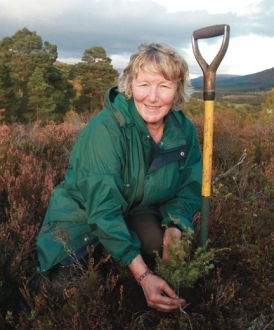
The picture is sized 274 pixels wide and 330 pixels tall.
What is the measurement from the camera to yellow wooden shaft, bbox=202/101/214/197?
8.14 feet

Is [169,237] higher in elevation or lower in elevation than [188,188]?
lower

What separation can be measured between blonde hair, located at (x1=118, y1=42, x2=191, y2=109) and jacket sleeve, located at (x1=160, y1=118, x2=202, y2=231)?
0.42 m

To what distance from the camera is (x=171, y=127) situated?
2699mm

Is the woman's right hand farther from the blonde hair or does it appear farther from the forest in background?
the blonde hair

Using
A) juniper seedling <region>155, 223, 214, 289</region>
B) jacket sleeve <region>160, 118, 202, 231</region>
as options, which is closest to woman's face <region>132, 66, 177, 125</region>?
jacket sleeve <region>160, 118, 202, 231</region>

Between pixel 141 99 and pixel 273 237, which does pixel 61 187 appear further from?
pixel 273 237

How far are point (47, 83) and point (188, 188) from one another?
26552 millimetres

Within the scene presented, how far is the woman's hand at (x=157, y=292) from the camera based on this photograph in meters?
2.14

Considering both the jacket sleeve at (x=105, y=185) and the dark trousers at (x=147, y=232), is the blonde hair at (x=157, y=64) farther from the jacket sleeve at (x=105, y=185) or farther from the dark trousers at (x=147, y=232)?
the dark trousers at (x=147, y=232)

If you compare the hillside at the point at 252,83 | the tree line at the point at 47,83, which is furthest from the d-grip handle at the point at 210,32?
the hillside at the point at 252,83

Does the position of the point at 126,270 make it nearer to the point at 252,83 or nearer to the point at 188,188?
the point at 188,188

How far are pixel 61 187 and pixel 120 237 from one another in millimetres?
728

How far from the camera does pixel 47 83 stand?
27734mm

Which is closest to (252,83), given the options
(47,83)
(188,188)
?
(47,83)
